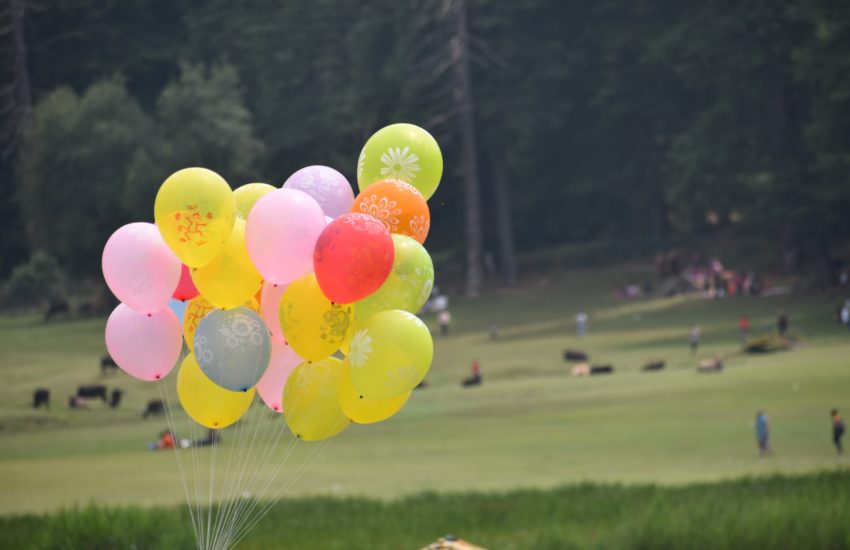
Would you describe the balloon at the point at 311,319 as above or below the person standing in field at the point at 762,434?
above

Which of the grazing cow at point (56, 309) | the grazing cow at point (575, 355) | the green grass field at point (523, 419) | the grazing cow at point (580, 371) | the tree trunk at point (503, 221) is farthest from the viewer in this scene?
the tree trunk at point (503, 221)

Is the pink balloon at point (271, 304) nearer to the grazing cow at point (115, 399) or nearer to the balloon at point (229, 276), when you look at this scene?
the balloon at point (229, 276)

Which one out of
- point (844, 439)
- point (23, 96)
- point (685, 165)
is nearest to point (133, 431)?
point (844, 439)

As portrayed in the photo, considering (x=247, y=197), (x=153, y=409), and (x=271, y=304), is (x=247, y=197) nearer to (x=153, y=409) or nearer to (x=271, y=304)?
(x=271, y=304)

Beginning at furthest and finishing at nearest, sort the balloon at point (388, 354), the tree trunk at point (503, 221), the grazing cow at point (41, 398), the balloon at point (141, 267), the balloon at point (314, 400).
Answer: the tree trunk at point (503, 221)
the grazing cow at point (41, 398)
the balloon at point (314, 400)
the balloon at point (141, 267)
the balloon at point (388, 354)

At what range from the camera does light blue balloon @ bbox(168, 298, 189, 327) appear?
1591 cm

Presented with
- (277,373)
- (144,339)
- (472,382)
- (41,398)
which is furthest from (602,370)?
(144,339)

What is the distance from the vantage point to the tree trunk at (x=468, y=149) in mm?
77562

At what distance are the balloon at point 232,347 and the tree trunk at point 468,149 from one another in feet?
204

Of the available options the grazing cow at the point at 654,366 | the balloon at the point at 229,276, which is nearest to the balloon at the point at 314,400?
Answer: the balloon at the point at 229,276

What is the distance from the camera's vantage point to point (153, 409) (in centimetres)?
4694

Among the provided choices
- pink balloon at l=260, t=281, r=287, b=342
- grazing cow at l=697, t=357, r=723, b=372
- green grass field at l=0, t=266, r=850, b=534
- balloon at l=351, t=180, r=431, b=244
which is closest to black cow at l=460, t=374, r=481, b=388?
green grass field at l=0, t=266, r=850, b=534

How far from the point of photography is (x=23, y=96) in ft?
283

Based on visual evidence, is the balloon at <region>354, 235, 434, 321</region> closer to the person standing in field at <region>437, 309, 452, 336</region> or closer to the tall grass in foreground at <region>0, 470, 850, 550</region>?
the tall grass in foreground at <region>0, 470, 850, 550</region>
